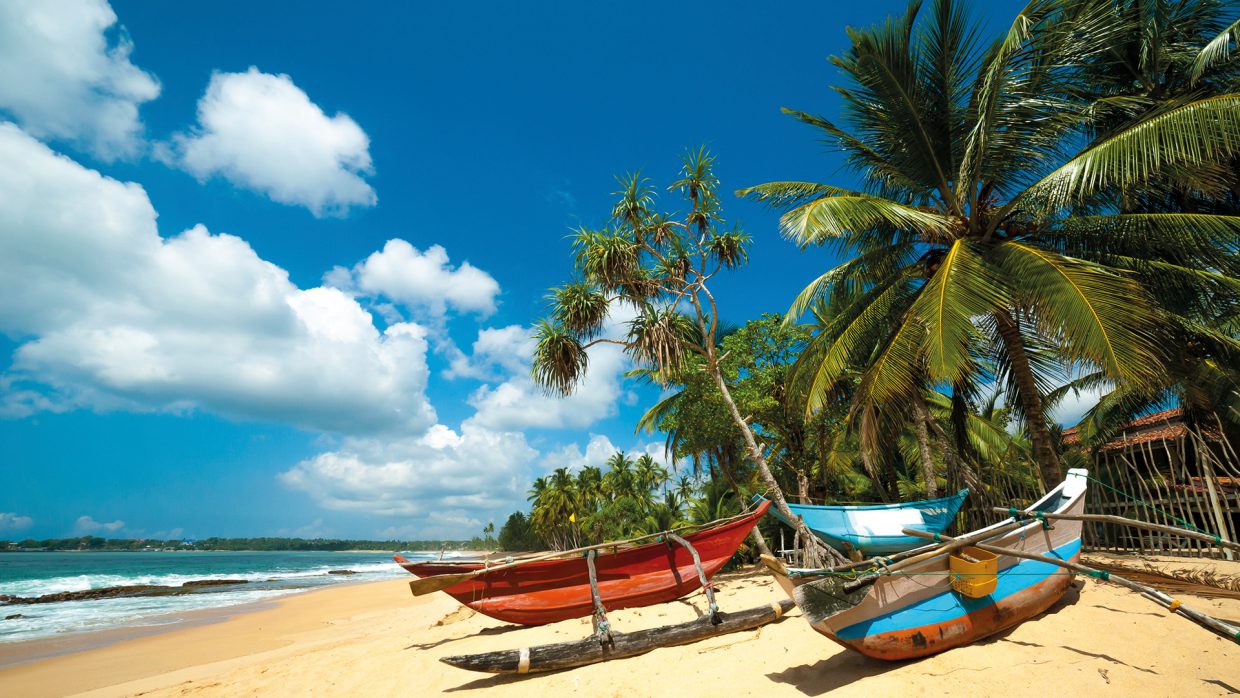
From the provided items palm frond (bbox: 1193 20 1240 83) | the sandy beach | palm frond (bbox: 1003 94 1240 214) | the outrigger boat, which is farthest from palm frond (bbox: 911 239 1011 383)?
palm frond (bbox: 1193 20 1240 83)

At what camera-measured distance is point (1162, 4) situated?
28.4 ft

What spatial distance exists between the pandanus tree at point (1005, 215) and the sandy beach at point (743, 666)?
9.20 feet

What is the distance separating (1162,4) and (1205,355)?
18.9ft

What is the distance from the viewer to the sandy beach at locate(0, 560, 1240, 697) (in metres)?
3.91

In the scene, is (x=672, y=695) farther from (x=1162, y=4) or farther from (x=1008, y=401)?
(x=1162, y=4)

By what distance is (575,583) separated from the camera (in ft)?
26.6

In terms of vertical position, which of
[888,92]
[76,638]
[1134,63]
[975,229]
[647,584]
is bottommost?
[76,638]

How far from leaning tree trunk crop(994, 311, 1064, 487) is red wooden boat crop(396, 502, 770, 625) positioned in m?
4.48

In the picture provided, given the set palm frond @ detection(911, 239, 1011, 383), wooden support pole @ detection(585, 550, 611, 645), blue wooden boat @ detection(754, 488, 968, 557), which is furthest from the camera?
blue wooden boat @ detection(754, 488, 968, 557)

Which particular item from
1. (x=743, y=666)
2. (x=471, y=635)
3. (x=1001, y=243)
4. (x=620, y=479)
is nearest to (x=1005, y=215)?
(x=1001, y=243)

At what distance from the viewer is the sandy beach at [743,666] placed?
3.91m

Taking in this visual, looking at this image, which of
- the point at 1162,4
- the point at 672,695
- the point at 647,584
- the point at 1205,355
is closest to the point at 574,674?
the point at 672,695

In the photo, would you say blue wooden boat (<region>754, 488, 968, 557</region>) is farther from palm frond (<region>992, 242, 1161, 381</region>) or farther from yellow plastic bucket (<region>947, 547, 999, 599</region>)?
yellow plastic bucket (<region>947, 547, 999, 599</region>)

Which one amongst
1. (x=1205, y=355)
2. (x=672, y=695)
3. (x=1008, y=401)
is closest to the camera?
(x=672, y=695)
